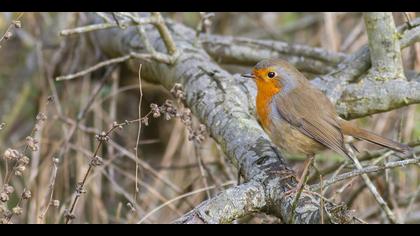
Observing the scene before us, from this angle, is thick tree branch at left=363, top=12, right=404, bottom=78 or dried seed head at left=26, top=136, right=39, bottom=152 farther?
thick tree branch at left=363, top=12, right=404, bottom=78

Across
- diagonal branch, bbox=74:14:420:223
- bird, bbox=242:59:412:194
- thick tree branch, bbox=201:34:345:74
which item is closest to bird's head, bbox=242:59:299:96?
bird, bbox=242:59:412:194

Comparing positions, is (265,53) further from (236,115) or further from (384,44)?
→ (236,115)

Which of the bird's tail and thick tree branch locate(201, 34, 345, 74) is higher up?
thick tree branch locate(201, 34, 345, 74)

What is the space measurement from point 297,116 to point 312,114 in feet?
0.28

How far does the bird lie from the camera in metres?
3.33

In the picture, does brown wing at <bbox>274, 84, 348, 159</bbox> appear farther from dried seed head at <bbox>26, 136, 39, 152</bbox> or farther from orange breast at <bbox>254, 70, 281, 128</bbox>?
dried seed head at <bbox>26, 136, 39, 152</bbox>

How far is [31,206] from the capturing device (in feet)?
14.4

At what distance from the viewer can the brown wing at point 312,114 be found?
10.9 ft

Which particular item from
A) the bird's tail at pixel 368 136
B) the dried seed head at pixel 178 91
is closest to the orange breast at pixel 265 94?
the bird's tail at pixel 368 136

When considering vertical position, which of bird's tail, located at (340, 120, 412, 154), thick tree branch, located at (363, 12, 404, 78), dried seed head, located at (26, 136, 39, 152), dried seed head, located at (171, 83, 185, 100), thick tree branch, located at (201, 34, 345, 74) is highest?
thick tree branch, located at (201, 34, 345, 74)

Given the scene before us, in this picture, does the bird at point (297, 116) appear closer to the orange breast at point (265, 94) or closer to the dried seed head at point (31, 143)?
the orange breast at point (265, 94)
